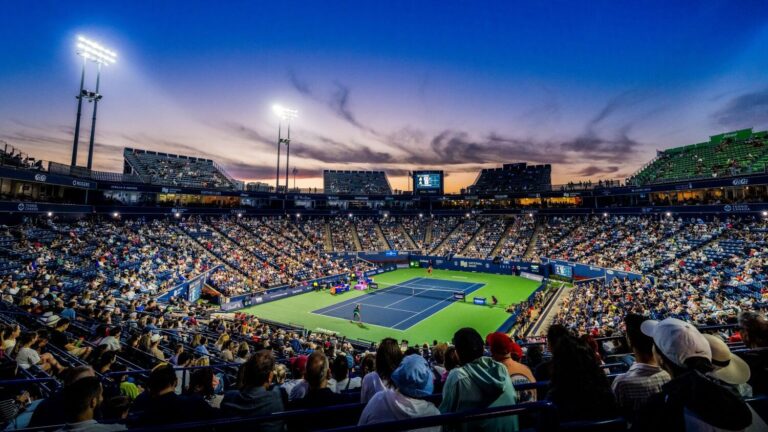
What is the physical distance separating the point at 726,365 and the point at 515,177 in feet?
270

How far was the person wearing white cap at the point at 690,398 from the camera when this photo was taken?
1979 millimetres

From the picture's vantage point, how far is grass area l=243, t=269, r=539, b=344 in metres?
23.0

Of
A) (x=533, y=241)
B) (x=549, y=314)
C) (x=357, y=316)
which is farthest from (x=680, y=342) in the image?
(x=533, y=241)

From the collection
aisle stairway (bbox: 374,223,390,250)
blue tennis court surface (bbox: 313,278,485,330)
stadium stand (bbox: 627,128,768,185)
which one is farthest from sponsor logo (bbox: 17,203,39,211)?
stadium stand (bbox: 627,128,768,185)

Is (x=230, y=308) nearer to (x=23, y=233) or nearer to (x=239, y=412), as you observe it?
(x=23, y=233)

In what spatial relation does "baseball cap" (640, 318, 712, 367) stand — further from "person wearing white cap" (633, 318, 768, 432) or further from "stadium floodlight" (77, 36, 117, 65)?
"stadium floodlight" (77, 36, 117, 65)

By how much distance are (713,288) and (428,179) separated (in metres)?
44.1

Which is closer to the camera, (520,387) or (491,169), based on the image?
(520,387)

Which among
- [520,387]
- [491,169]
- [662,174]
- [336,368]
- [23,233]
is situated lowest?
[336,368]

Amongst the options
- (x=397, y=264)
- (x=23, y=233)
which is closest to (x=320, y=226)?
(x=397, y=264)

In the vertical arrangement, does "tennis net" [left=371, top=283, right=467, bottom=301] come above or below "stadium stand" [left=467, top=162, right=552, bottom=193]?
below

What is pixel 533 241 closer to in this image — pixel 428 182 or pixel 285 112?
pixel 428 182

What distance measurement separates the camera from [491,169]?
8331 cm

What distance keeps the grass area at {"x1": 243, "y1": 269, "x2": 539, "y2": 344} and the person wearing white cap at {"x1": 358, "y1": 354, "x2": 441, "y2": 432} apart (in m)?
19.9
